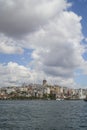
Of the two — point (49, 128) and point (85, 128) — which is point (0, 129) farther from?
point (85, 128)

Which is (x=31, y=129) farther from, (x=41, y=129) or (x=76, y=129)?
(x=76, y=129)

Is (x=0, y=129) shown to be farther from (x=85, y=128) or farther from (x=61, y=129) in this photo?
(x=85, y=128)

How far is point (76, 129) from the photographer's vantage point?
5953 cm

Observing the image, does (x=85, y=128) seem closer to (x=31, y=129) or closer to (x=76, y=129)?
(x=76, y=129)

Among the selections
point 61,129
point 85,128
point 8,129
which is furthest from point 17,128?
point 85,128

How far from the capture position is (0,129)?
2274 inches

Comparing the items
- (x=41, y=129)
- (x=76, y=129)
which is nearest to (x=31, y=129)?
(x=41, y=129)

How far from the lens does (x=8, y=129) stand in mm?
57406

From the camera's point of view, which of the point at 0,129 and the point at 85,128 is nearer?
the point at 0,129

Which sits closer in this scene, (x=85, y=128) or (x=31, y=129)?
(x=31, y=129)

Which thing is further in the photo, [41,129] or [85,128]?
[85,128]

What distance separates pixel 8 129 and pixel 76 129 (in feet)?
37.2

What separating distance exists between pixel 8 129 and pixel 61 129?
27.9ft

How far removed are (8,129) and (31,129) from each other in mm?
3726
